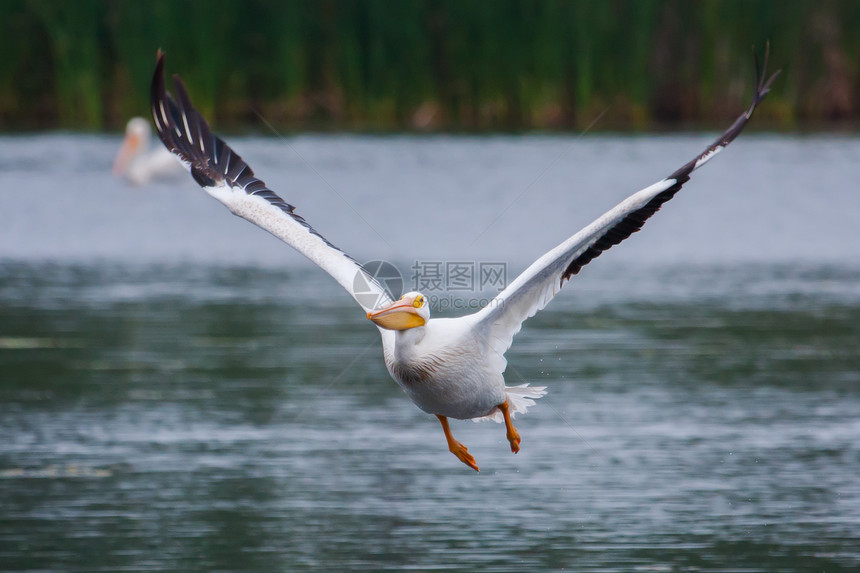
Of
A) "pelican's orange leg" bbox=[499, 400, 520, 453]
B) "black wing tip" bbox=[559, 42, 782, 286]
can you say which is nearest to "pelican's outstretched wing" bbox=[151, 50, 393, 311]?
"pelican's orange leg" bbox=[499, 400, 520, 453]

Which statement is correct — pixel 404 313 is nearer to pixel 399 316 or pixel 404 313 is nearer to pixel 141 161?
pixel 399 316

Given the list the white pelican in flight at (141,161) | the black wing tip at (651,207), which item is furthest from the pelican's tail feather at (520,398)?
the white pelican in flight at (141,161)

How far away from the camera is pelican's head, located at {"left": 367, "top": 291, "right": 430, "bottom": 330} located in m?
6.57

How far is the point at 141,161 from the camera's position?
67.1 feet

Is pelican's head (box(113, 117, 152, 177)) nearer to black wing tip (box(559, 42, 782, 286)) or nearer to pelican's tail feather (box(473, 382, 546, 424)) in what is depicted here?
pelican's tail feather (box(473, 382, 546, 424))

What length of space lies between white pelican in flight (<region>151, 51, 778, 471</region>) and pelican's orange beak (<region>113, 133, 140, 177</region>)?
12.6 meters

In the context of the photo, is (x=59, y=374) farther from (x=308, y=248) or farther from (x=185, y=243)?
(x=185, y=243)

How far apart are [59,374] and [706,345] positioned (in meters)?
4.76

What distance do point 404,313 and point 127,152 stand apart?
14886 millimetres

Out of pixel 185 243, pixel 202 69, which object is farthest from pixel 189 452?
pixel 202 69

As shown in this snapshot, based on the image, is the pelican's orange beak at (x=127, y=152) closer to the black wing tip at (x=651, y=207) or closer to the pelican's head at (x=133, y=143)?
the pelican's head at (x=133, y=143)

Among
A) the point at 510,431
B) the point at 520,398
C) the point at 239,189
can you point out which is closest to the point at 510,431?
the point at 510,431

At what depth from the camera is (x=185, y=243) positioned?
57.0 feet

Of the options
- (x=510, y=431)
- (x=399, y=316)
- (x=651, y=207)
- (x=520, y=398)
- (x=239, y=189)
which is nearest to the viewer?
(x=399, y=316)
